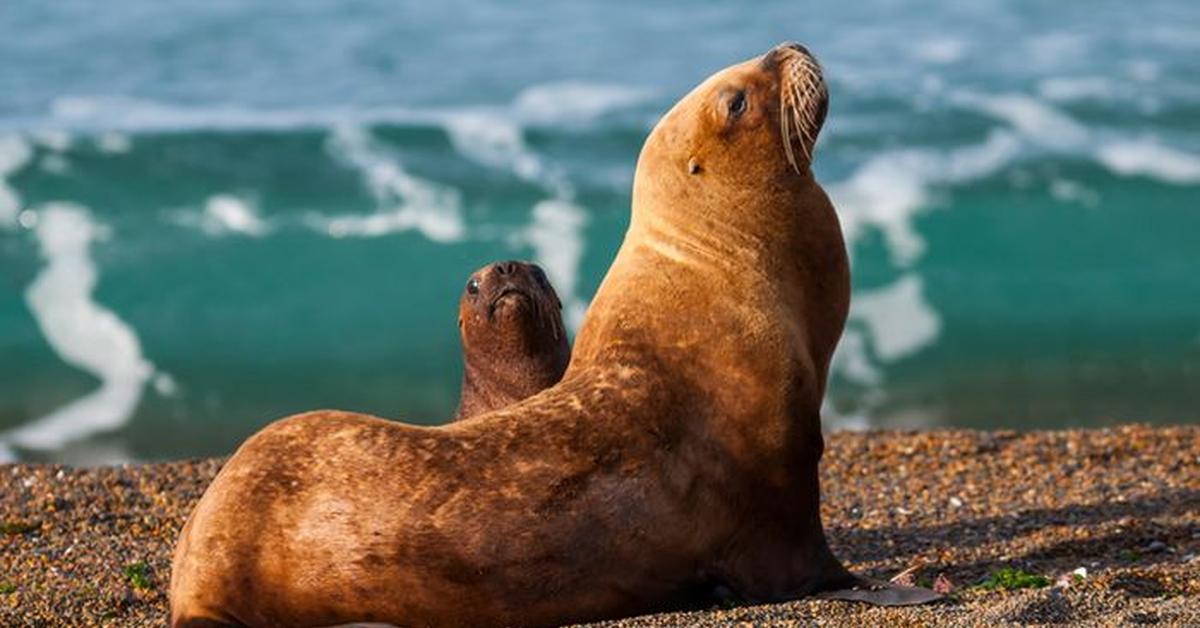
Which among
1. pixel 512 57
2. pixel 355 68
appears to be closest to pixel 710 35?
pixel 512 57

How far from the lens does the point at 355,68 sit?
2647 cm

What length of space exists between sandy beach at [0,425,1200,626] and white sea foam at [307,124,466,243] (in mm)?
9366

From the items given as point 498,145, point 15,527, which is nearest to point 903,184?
point 498,145

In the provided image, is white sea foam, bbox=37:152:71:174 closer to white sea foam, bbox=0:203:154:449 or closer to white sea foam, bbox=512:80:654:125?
white sea foam, bbox=0:203:154:449

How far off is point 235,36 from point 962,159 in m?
11.5

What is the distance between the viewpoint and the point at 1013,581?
7.21 m

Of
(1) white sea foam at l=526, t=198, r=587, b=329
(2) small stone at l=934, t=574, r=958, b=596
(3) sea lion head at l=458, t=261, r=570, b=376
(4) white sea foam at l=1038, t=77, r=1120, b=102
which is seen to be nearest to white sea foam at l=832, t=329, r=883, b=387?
(1) white sea foam at l=526, t=198, r=587, b=329

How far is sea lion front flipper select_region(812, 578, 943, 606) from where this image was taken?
6.61 meters

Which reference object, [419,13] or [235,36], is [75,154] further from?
[419,13]

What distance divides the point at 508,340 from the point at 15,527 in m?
2.28

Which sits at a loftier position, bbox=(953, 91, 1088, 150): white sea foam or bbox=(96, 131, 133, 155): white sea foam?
bbox=(953, 91, 1088, 150): white sea foam

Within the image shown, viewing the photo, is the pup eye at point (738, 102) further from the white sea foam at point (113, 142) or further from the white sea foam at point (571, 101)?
the white sea foam at point (571, 101)

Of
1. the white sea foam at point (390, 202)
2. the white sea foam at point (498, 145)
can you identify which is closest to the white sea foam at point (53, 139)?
the white sea foam at point (390, 202)

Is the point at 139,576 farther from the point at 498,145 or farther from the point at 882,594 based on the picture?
the point at 498,145
